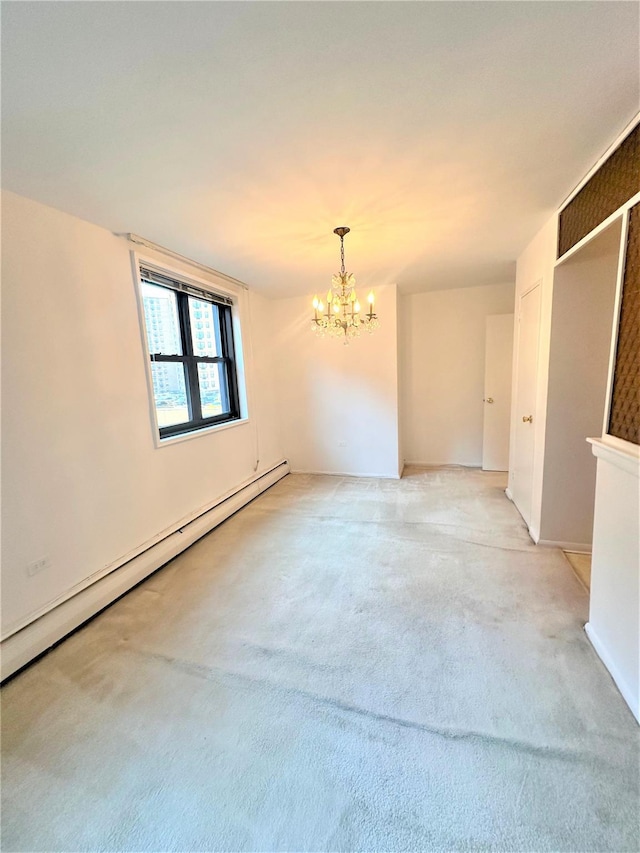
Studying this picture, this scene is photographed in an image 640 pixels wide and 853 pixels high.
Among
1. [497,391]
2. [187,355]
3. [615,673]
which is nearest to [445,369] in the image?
[497,391]

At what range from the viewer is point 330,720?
1.40 meters

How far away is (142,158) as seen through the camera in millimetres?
1582

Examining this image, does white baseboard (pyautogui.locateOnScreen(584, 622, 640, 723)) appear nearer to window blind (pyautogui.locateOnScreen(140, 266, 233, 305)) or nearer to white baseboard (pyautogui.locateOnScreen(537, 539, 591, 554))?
white baseboard (pyautogui.locateOnScreen(537, 539, 591, 554))

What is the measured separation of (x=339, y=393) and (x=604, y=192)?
125 inches

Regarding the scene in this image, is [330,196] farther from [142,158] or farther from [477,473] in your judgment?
[477,473]

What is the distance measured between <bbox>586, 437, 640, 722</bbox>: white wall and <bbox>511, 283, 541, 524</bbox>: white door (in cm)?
125

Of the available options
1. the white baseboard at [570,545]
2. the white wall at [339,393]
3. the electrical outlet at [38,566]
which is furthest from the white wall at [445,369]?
the electrical outlet at [38,566]

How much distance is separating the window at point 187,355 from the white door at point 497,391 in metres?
3.24

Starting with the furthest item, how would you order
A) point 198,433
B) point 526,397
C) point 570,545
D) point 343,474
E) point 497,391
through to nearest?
point 343,474 → point 497,391 → point 198,433 → point 526,397 → point 570,545

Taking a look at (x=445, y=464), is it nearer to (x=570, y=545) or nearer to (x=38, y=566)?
(x=570, y=545)

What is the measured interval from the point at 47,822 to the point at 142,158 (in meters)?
2.60

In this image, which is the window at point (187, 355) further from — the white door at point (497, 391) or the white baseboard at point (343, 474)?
the white door at point (497, 391)

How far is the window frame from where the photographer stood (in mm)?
2703

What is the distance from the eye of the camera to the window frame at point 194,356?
2703mm
